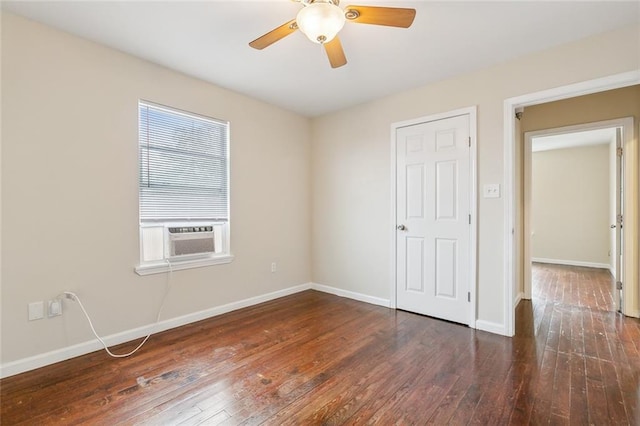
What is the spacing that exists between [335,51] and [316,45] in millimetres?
516

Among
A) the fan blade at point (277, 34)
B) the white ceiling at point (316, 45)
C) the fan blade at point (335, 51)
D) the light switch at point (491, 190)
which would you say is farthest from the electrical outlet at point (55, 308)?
the light switch at point (491, 190)

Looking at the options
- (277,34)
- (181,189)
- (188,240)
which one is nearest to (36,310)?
(188,240)

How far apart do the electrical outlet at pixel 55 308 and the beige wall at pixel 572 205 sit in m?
6.99

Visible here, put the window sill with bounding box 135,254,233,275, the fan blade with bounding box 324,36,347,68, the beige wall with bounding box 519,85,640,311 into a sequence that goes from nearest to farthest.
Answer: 1. the fan blade with bounding box 324,36,347,68
2. the window sill with bounding box 135,254,233,275
3. the beige wall with bounding box 519,85,640,311

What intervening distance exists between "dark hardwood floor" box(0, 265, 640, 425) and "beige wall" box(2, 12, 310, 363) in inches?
13.6

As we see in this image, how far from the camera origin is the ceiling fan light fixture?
5.28 ft

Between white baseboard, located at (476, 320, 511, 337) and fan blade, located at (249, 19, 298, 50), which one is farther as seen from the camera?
white baseboard, located at (476, 320, 511, 337)

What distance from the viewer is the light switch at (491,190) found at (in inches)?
111

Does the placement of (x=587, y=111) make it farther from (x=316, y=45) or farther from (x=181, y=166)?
(x=181, y=166)

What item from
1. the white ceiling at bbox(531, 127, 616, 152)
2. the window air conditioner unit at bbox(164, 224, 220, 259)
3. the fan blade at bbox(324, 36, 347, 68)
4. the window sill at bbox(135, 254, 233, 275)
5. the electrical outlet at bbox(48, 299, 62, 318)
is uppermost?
the white ceiling at bbox(531, 127, 616, 152)

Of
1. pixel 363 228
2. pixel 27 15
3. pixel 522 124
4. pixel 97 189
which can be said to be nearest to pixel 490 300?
pixel 363 228

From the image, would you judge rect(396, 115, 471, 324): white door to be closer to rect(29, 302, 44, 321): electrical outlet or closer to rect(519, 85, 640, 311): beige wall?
rect(519, 85, 640, 311): beige wall

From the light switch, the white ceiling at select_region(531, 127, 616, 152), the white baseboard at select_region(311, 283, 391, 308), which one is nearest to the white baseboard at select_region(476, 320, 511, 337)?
the white baseboard at select_region(311, 283, 391, 308)

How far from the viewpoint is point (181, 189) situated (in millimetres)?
3057
